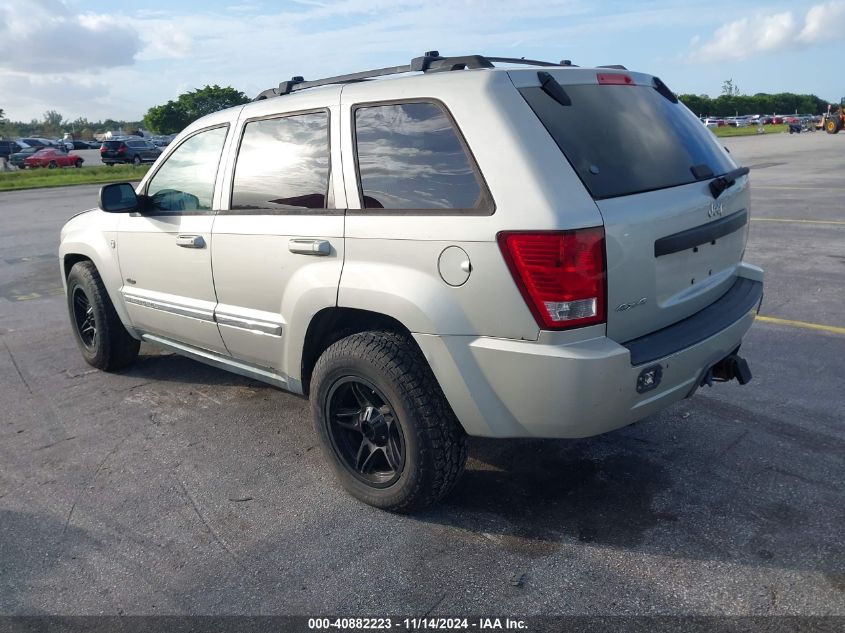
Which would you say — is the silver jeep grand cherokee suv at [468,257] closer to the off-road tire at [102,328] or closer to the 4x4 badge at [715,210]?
the 4x4 badge at [715,210]

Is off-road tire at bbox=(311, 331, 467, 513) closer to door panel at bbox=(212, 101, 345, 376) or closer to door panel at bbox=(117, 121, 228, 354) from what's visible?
door panel at bbox=(212, 101, 345, 376)

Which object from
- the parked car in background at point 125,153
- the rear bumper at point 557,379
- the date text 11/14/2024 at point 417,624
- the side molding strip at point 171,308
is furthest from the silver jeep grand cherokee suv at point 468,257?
the parked car in background at point 125,153

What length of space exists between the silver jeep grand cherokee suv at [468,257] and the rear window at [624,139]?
1cm

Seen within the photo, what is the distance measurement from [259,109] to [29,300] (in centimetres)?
544

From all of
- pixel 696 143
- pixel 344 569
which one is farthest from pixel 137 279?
pixel 696 143

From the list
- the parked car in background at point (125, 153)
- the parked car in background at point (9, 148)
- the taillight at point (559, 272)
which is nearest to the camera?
the taillight at point (559, 272)

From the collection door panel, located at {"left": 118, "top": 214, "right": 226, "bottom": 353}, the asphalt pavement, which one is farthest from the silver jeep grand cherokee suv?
the asphalt pavement

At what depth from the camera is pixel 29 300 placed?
826cm

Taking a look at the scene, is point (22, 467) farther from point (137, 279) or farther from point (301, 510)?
point (301, 510)

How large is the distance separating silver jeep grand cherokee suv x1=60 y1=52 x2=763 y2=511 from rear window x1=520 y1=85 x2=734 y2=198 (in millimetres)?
11

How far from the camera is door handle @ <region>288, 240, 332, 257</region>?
3.47 m

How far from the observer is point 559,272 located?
9.20ft

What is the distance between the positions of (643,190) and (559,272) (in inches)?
24.9

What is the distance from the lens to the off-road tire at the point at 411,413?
3.17 metres
